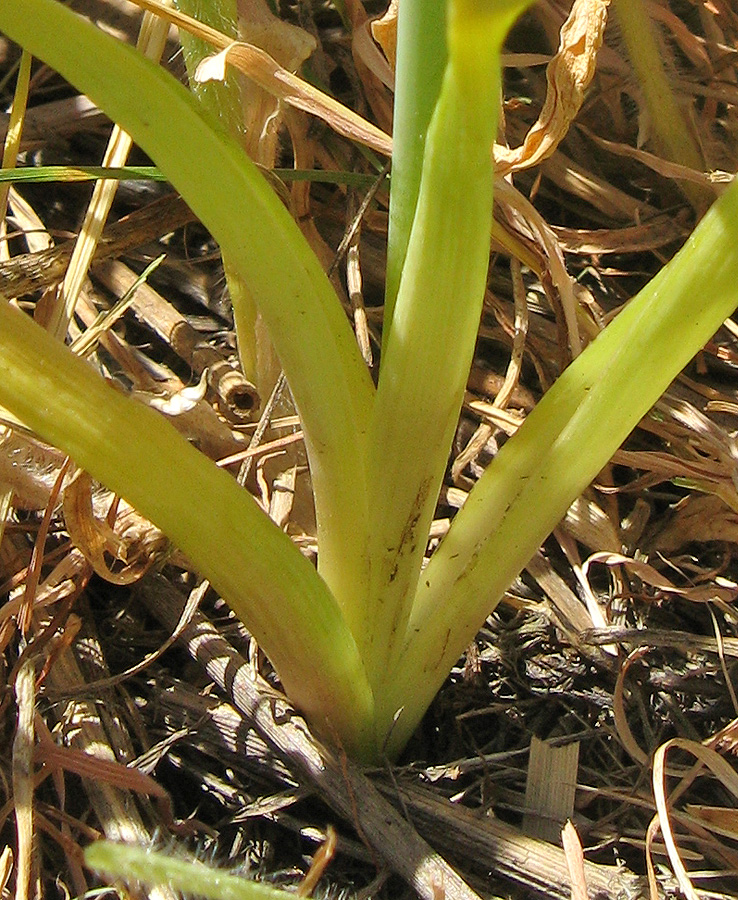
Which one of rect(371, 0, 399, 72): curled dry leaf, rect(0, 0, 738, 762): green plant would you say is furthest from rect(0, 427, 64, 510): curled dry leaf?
rect(371, 0, 399, 72): curled dry leaf

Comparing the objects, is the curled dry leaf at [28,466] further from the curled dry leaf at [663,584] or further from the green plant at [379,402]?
the curled dry leaf at [663,584]

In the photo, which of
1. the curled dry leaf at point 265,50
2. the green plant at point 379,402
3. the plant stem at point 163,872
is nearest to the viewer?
the plant stem at point 163,872

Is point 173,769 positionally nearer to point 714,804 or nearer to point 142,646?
point 142,646

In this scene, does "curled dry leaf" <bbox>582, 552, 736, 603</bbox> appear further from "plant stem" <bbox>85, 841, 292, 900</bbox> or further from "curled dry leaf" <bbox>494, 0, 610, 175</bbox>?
"plant stem" <bbox>85, 841, 292, 900</bbox>

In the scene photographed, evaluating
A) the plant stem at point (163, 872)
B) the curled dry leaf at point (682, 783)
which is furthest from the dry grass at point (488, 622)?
the plant stem at point (163, 872)

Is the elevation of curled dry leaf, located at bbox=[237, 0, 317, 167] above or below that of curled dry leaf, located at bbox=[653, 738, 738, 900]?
above
